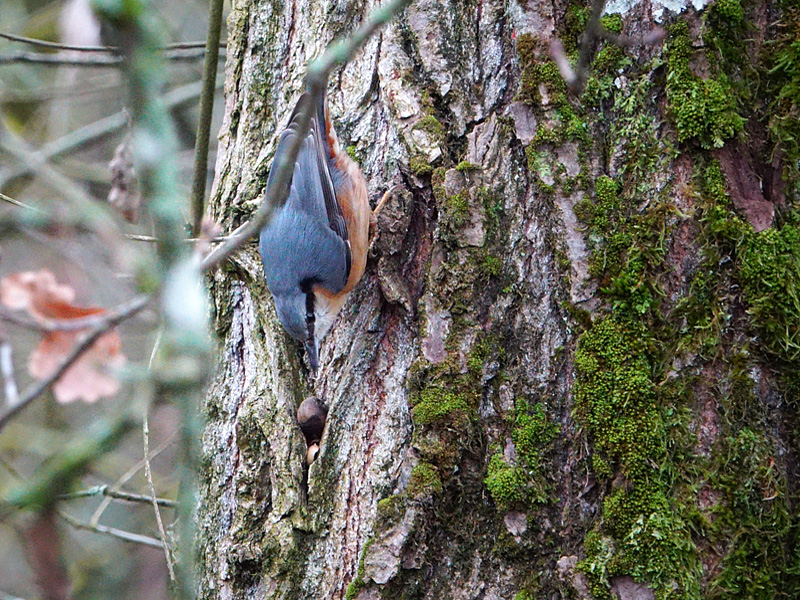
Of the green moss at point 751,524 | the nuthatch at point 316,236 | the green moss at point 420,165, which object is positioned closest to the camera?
the green moss at point 751,524

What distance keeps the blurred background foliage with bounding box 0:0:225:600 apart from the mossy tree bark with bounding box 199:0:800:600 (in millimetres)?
896

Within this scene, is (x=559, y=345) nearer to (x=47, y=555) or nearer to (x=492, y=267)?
(x=492, y=267)

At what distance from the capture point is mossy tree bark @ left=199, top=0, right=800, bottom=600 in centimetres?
161

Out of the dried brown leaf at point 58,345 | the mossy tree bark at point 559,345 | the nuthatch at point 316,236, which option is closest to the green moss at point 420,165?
the mossy tree bark at point 559,345

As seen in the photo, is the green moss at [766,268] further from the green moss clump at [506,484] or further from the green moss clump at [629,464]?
the green moss clump at [506,484]

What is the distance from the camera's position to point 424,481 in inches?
68.4

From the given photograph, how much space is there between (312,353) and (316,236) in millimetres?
683

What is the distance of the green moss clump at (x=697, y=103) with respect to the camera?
5.54 ft

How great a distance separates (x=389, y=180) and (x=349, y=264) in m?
0.64

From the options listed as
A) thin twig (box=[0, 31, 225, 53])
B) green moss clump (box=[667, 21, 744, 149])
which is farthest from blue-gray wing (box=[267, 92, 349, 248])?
green moss clump (box=[667, 21, 744, 149])

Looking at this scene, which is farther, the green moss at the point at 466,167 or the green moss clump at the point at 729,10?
the green moss at the point at 466,167

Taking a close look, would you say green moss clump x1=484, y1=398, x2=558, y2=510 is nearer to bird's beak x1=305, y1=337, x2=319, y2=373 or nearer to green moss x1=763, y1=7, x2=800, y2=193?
bird's beak x1=305, y1=337, x2=319, y2=373

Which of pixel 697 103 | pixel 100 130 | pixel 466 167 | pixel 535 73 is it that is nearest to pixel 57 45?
pixel 100 130

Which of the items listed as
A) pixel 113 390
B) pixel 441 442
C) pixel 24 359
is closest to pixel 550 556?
pixel 441 442
